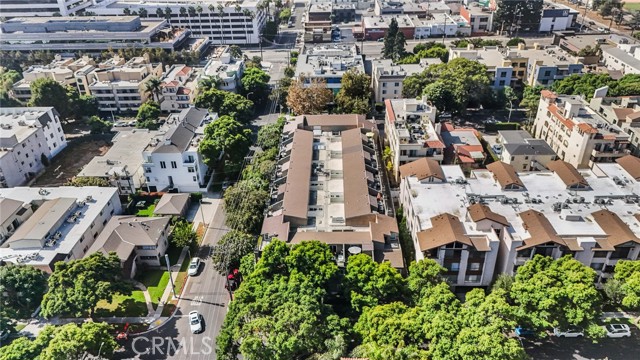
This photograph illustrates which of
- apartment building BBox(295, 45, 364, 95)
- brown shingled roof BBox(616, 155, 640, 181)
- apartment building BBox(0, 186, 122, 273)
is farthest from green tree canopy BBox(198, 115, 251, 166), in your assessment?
brown shingled roof BBox(616, 155, 640, 181)

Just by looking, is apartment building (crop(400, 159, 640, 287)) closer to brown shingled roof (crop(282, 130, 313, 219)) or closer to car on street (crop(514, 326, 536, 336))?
car on street (crop(514, 326, 536, 336))

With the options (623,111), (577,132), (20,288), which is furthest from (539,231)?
(20,288)

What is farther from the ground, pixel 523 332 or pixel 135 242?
pixel 135 242

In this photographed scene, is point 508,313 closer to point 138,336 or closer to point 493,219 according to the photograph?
point 493,219

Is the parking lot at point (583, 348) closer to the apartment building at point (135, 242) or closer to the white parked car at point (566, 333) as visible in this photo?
the white parked car at point (566, 333)

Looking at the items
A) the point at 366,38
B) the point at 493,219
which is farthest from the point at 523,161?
the point at 366,38

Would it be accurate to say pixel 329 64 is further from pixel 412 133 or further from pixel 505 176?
pixel 505 176
